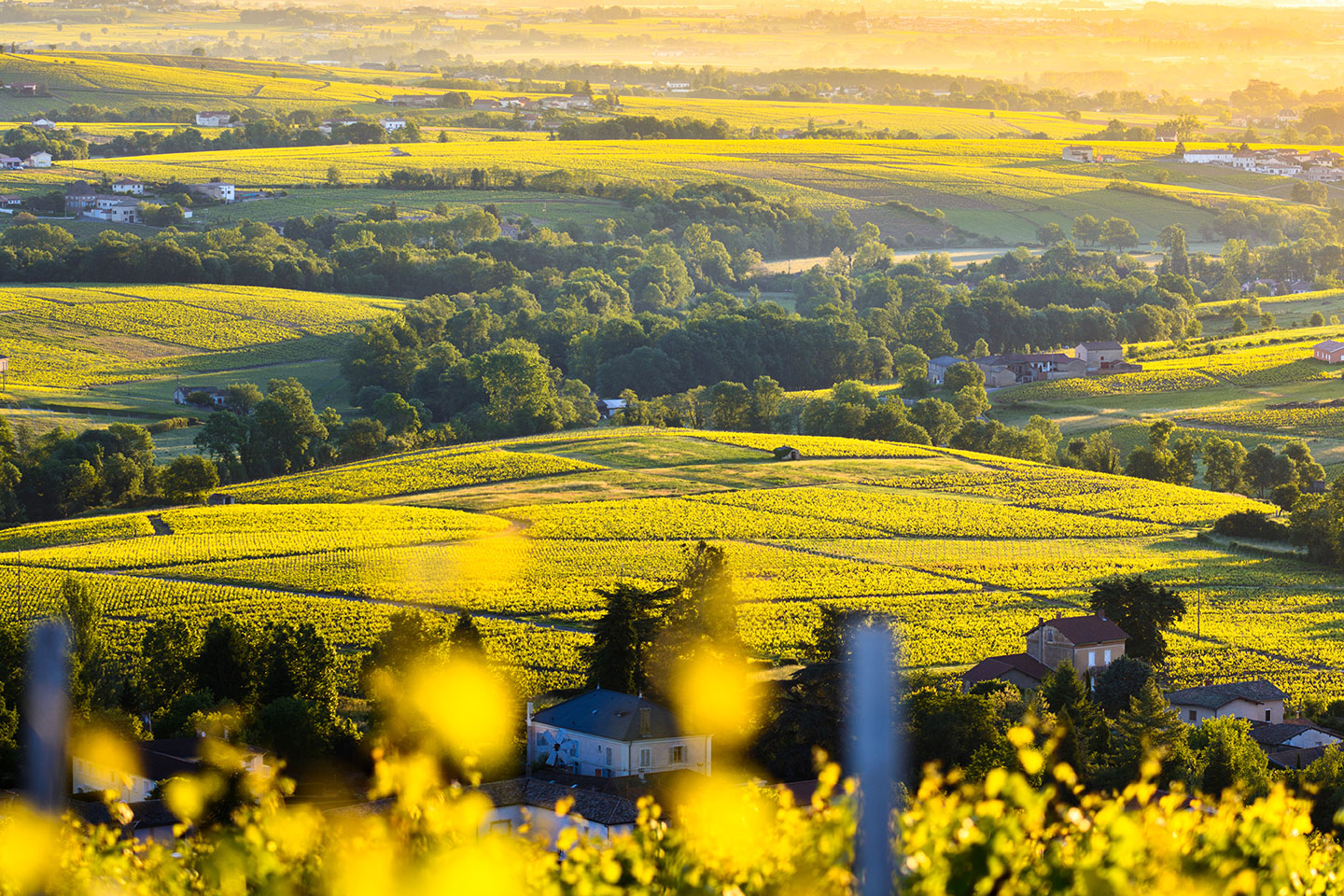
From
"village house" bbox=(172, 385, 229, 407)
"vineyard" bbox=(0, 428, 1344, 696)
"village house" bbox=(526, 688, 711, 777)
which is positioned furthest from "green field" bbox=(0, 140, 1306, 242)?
"village house" bbox=(526, 688, 711, 777)

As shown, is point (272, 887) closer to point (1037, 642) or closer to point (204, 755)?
point (204, 755)

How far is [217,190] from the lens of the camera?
139 meters

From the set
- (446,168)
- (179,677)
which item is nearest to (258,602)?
(179,677)

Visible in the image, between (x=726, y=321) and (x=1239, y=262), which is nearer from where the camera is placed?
(x=726, y=321)

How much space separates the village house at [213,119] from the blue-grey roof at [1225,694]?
164644 millimetres

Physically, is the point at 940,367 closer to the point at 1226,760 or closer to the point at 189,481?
the point at 189,481

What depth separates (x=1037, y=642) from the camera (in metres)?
43.9

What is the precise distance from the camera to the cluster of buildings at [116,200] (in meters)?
127

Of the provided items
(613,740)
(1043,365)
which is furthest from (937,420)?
(613,740)

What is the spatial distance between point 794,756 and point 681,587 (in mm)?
9112

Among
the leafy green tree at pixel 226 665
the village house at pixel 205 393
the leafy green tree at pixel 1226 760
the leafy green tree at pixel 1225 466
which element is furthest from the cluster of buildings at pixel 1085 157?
the leafy green tree at pixel 226 665

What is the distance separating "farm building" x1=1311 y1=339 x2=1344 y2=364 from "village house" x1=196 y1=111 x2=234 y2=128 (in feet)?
425

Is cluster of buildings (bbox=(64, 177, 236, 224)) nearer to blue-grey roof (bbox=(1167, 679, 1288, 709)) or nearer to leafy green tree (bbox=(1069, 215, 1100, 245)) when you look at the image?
leafy green tree (bbox=(1069, 215, 1100, 245))

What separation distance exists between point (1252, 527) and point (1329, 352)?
140ft
